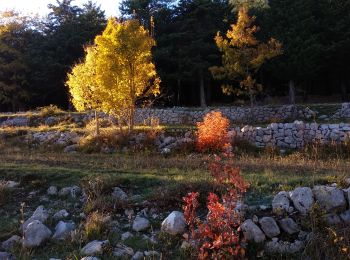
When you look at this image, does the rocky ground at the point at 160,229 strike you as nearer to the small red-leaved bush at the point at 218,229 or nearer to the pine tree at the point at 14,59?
the small red-leaved bush at the point at 218,229

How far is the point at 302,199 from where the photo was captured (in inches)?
289

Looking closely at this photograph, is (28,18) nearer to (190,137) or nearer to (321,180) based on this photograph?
(190,137)

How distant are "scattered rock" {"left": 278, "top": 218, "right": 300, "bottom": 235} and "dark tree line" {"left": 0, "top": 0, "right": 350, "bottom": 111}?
1121 inches

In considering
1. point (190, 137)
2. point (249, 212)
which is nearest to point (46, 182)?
point (249, 212)

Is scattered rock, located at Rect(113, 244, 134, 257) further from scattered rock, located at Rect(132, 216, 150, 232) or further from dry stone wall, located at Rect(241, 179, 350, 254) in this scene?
dry stone wall, located at Rect(241, 179, 350, 254)

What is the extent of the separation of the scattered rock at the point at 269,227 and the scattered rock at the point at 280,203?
29 centimetres

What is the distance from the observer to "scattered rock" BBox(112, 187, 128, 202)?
8830 mm

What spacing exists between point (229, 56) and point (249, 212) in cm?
2119

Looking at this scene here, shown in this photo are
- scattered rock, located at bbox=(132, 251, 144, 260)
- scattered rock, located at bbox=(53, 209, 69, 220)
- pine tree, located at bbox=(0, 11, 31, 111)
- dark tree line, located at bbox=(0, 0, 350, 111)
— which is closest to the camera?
scattered rock, located at bbox=(132, 251, 144, 260)

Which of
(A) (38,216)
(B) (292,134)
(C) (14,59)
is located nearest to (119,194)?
(A) (38,216)

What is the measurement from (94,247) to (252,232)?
247 cm

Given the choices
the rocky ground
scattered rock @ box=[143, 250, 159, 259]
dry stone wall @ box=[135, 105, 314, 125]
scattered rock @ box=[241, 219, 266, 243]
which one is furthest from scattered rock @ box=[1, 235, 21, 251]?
dry stone wall @ box=[135, 105, 314, 125]

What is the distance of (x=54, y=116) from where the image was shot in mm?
30766

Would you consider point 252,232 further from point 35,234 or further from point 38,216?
point 38,216
